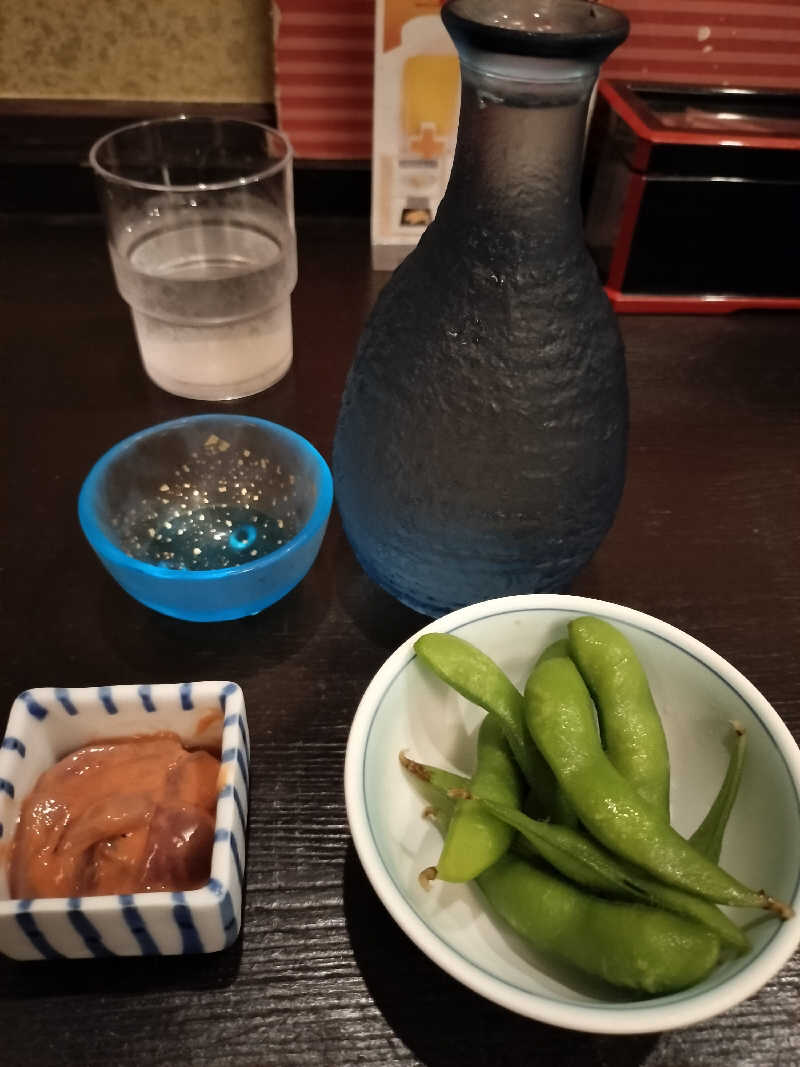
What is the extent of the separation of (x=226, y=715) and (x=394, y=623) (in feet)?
0.54

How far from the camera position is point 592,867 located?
1.16 feet

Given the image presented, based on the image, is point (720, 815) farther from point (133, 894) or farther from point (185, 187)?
point (185, 187)

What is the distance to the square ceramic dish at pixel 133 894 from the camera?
0.35m

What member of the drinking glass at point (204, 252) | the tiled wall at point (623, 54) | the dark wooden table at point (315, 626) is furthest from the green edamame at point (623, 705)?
the tiled wall at point (623, 54)

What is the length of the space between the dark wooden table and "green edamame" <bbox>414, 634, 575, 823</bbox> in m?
0.10

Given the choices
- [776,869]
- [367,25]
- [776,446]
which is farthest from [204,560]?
[367,25]

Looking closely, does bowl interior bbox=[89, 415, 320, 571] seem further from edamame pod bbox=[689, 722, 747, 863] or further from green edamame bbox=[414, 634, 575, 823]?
edamame pod bbox=[689, 722, 747, 863]

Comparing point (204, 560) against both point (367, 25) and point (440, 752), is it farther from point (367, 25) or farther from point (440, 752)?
A: point (367, 25)

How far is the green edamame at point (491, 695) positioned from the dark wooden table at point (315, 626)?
10cm

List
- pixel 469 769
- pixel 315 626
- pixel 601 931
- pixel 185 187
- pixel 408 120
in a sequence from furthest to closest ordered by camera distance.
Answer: pixel 408 120
pixel 185 187
pixel 315 626
pixel 469 769
pixel 601 931

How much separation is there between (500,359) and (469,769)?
22 cm

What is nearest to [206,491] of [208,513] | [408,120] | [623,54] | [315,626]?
[208,513]

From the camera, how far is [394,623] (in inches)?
22.4

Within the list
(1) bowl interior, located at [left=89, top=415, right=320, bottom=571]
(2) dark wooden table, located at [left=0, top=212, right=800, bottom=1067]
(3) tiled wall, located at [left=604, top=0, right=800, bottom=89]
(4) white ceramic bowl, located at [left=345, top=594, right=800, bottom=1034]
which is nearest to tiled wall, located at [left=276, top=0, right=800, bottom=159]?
(3) tiled wall, located at [left=604, top=0, right=800, bottom=89]
